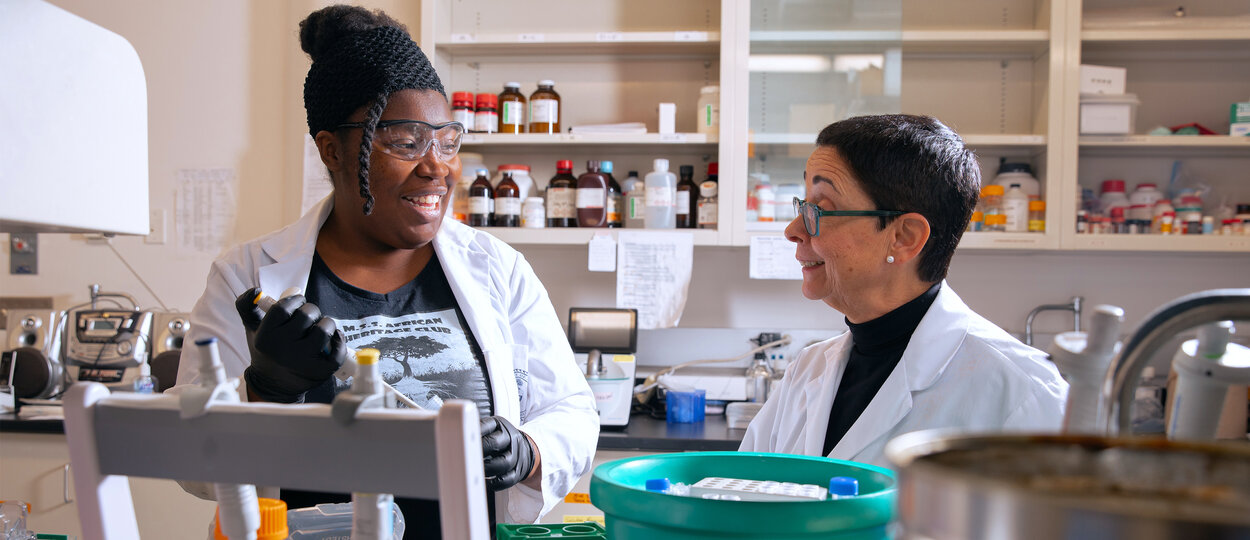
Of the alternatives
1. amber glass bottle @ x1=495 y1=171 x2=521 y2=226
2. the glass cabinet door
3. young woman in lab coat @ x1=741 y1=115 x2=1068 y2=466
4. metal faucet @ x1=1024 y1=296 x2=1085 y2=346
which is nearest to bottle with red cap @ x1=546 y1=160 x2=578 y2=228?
amber glass bottle @ x1=495 y1=171 x2=521 y2=226

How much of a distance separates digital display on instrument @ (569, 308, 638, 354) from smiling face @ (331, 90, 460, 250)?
1.37 meters

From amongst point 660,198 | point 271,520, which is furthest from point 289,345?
point 660,198

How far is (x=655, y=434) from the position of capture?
7.88 ft

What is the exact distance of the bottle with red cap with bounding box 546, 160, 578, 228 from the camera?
284 cm

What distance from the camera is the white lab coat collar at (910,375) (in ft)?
4.26

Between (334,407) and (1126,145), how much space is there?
111 inches

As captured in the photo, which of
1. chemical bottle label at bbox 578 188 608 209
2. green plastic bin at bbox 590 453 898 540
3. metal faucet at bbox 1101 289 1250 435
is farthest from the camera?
chemical bottle label at bbox 578 188 608 209

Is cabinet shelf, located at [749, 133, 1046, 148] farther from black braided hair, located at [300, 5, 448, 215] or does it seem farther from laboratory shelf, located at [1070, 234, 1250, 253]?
black braided hair, located at [300, 5, 448, 215]

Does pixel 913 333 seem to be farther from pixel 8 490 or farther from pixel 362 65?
pixel 8 490

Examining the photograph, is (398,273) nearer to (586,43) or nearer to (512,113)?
(512,113)

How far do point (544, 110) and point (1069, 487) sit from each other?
2647 millimetres

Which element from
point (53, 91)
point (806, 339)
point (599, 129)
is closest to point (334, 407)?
point (53, 91)

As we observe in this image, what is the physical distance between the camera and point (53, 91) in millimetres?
839

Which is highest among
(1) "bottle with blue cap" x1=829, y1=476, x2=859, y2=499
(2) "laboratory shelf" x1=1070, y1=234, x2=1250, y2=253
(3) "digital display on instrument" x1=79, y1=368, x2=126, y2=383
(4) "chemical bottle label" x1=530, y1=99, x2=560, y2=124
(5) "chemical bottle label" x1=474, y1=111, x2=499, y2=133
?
(4) "chemical bottle label" x1=530, y1=99, x2=560, y2=124
